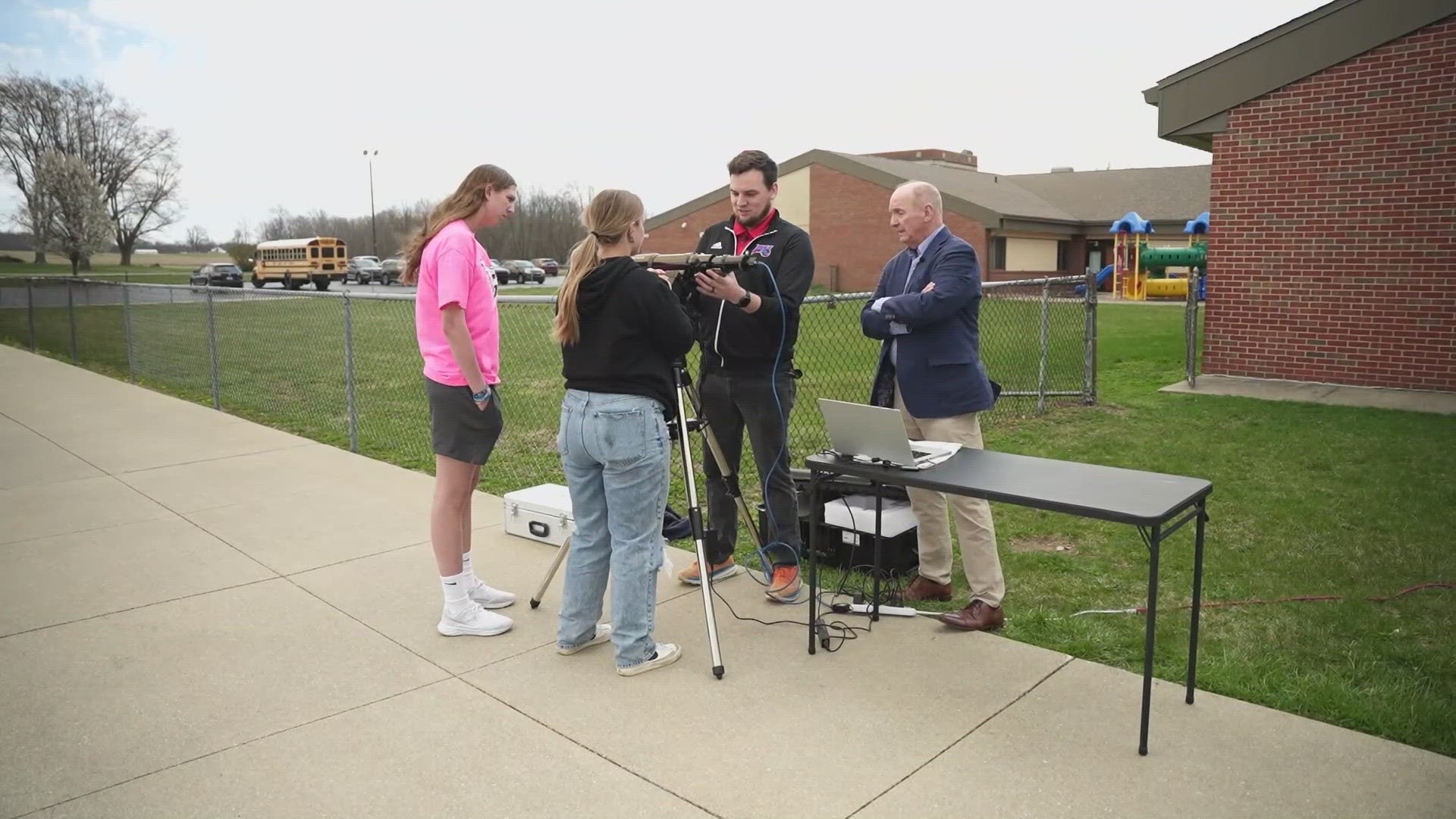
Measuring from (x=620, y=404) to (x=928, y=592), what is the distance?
1868 millimetres

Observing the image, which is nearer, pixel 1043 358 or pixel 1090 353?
pixel 1043 358

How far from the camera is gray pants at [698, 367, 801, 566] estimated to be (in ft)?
14.8

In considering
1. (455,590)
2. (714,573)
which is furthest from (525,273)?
(455,590)

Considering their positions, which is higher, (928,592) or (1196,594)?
(1196,594)

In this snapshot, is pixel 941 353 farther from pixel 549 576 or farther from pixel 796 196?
pixel 796 196

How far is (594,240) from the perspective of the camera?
3646 millimetres

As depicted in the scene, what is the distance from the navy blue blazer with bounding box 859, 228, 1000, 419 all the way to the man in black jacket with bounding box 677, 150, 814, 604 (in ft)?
1.33

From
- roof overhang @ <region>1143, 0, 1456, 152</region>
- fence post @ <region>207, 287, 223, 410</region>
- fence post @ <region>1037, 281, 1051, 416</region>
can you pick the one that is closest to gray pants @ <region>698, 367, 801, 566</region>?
fence post @ <region>1037, 281, 1051, 416</region>

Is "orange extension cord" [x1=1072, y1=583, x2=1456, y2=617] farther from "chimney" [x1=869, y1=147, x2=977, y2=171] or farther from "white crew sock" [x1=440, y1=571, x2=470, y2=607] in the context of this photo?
"chimney" [x1=869, y1=147, x2=977, y2=171]

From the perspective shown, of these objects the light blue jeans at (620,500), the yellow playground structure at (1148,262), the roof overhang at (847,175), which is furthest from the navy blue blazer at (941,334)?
the roof overhang at (847,175)

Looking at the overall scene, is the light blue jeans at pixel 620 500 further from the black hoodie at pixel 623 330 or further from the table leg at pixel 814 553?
the table leg at pixel 814 553

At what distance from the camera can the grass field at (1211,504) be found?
384 centimetres

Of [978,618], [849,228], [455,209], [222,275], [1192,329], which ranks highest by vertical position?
[849,228]

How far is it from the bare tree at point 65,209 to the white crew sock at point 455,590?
227 ft
